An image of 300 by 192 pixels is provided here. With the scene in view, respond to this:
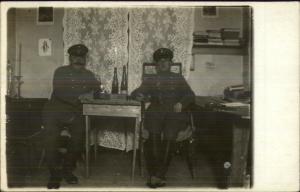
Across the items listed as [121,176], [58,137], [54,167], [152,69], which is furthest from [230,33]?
[54,167]

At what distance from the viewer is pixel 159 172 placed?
2.82 m

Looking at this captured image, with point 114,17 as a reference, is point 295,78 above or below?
below

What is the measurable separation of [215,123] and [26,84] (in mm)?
1350

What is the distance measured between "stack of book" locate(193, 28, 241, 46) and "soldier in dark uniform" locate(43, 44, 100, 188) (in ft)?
2.69

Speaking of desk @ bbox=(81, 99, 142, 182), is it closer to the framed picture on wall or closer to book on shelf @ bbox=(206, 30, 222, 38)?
the framed picture on wall

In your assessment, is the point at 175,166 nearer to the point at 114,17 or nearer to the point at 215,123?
the point at 215,123

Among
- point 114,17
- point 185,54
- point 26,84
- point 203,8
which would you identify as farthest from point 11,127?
point 203,8

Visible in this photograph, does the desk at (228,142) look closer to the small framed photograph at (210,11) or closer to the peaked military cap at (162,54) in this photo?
the peaked military cap at (162,54)

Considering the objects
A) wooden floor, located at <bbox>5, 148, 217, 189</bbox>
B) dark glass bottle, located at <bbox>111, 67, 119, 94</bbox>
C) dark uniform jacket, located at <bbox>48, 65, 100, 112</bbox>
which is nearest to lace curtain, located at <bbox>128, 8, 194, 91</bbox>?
dark glass bottle, located at <bbox>111, 67, 119, 94</bbox>

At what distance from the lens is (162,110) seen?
2.77 metres

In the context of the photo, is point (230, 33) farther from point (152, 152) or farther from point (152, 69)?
point (152, 152)

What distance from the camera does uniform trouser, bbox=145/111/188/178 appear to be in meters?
2.81

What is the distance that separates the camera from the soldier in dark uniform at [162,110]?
2.78 metres

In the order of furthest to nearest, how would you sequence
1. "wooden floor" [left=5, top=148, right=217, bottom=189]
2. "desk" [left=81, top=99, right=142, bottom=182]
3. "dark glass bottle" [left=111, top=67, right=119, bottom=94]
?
"dark glass bottle" [left=111, top=67, right=119, bottom=94], "desk" [left=81, top=99, right=142, bottom=182], "wooden floor" [left=5, top=148, right=217, bottom=189]
